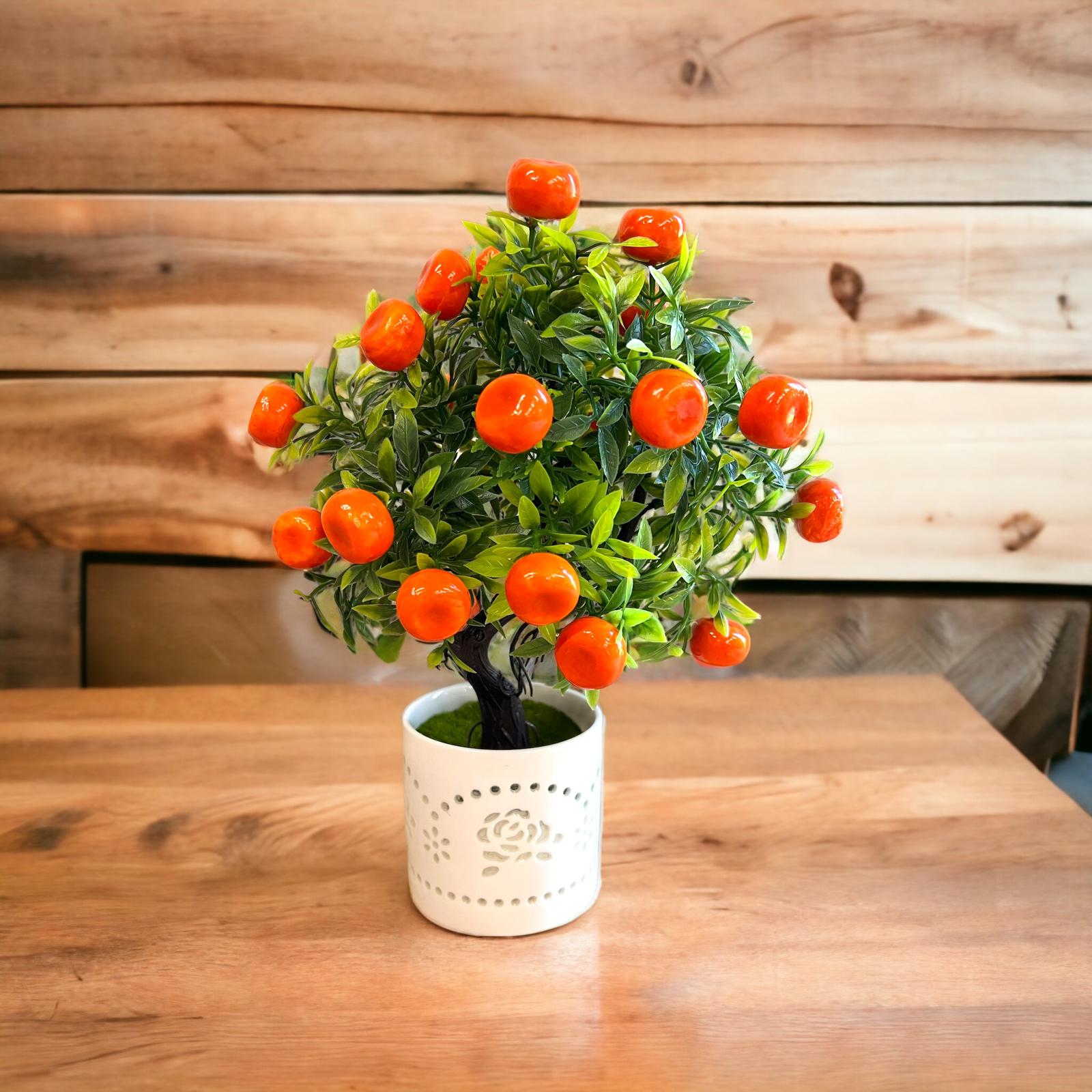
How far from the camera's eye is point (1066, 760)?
1.09m

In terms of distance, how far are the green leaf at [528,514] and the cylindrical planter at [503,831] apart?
162mm

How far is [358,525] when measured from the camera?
492mm

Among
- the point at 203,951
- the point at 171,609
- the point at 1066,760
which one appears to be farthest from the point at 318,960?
the point at 1066,760

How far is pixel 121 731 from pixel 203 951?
360 mm

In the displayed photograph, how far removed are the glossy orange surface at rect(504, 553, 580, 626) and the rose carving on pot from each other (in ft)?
0.60

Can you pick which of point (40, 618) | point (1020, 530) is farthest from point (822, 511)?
point (40, 618)

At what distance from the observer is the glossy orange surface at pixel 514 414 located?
18.5 inches

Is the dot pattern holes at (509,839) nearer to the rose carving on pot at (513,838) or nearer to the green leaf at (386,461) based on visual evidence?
the rose carving on pot at (513,838)

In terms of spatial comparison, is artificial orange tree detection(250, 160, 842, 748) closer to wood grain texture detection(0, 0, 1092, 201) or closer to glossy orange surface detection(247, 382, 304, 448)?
glossy orange surface detection(247, 382, 304, 448)

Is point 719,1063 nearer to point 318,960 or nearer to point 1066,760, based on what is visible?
point 318,960

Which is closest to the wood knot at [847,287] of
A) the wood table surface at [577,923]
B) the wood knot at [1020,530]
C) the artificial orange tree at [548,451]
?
the wood knot at [1020,530]

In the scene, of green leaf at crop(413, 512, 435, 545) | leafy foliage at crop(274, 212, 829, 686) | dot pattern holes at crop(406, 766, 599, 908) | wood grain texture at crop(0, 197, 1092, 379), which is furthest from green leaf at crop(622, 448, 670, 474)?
wood grain texture at crop(0, 197, 1092, 379)

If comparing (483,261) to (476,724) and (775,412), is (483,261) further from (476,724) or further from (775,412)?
(476,724)

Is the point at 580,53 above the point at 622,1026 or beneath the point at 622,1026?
above
